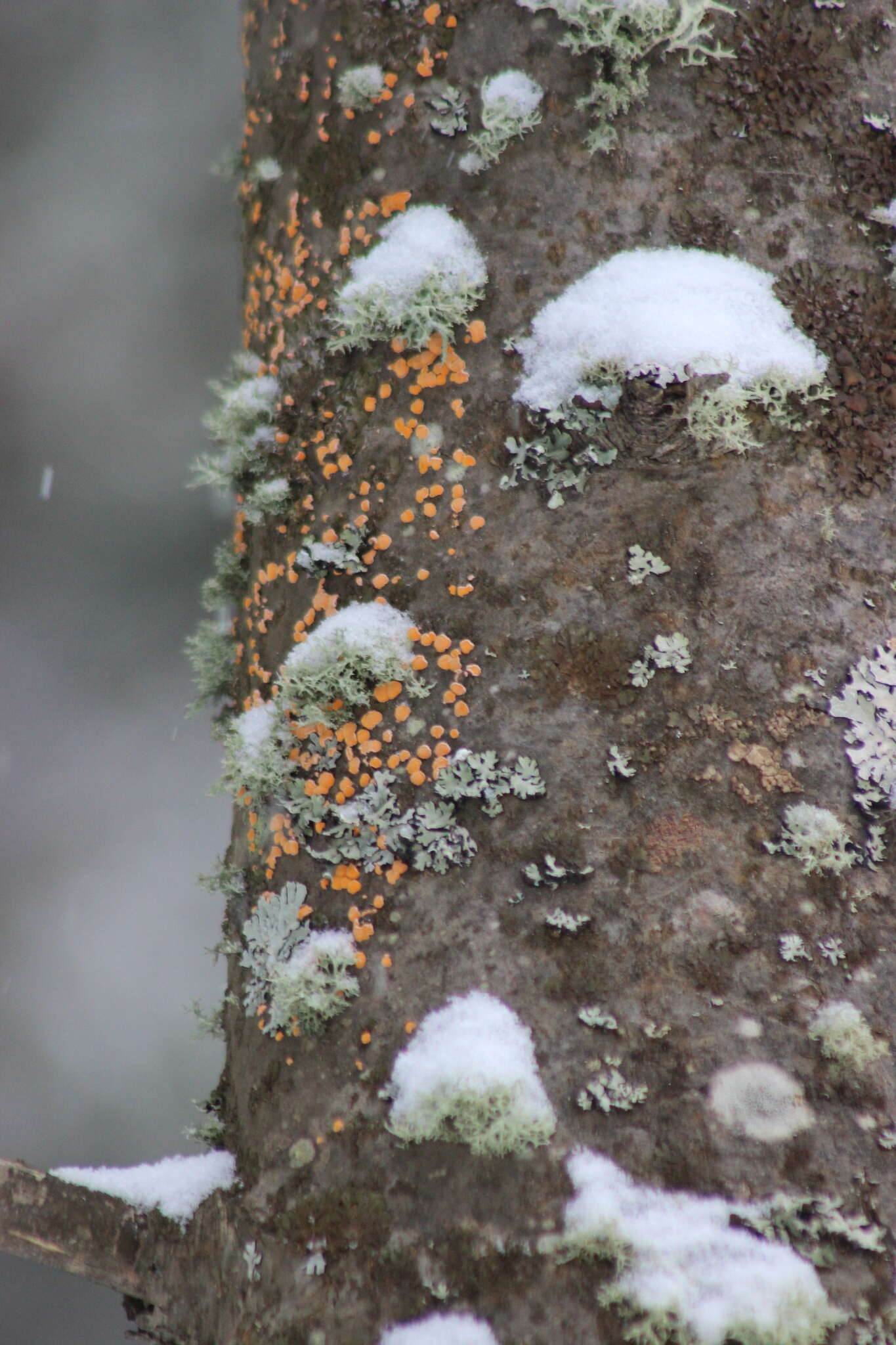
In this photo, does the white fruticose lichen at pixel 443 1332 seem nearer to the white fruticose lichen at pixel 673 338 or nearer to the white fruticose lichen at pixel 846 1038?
the white fruticose lichen at pixel 846 1038

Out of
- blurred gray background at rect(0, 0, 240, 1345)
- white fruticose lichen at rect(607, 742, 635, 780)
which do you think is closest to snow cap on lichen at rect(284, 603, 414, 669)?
white fruticose lichen at rect(607, 742, 635, 780)

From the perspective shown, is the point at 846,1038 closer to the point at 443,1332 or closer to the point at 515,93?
the point at 443,1332

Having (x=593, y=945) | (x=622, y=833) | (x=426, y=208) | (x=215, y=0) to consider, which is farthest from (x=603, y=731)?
(x=215, y=0)

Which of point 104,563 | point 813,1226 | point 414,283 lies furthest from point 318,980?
point 104,563

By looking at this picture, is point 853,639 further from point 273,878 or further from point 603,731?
point 273,878

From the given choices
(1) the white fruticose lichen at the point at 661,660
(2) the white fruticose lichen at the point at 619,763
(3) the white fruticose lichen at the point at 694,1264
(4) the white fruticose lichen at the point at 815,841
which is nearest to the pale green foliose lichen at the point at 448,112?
(1) the white fruticose lichen at the point at 661,660

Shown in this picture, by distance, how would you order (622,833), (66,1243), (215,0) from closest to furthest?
(622,833), (66,1243), (215,0)

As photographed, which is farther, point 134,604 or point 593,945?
point 134,604

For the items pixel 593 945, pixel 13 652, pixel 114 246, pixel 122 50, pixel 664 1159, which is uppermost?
pixel 122 50
